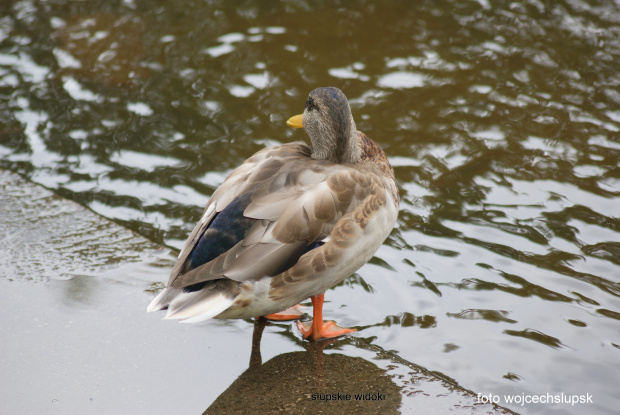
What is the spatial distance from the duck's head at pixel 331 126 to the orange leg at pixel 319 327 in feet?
2.48

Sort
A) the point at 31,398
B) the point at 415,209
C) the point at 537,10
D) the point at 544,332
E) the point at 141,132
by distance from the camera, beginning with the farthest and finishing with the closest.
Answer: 1. the point at 537,10
2. the point at 141,132
3. the point at 415,209
4. the point at 544,332
5. the point at 31,398

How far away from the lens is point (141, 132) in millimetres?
5250

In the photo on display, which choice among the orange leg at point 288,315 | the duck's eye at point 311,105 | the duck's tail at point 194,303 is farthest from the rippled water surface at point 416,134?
the duck's eye at point 311,105

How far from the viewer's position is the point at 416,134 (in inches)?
206

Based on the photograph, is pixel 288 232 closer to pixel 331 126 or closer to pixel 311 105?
pixel 331 126

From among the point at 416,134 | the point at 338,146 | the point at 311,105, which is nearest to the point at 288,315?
the point at 338,146

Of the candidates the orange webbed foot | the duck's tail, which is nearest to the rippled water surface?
the orange webbed foot

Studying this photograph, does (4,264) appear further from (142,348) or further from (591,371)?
(591,371)

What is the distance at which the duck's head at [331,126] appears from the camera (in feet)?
11.7

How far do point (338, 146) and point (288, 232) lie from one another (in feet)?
2.27

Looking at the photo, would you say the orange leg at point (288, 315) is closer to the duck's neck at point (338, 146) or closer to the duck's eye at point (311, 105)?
the duck's neck at point (338, 146)

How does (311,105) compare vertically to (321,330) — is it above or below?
above

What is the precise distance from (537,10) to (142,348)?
5111 mm

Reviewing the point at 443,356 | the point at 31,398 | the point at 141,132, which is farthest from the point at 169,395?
the point at 141,132
